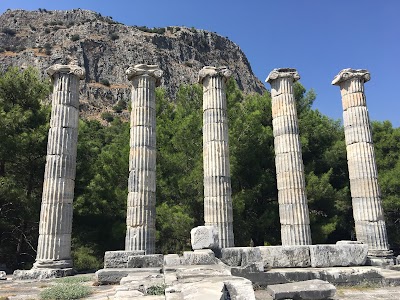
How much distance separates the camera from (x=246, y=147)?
17078 millimetres

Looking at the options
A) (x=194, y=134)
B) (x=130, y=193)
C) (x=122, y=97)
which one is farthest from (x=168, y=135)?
(x=122, y=97)

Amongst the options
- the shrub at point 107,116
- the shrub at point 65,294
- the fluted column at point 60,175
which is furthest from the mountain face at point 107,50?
the shrub at point 65,294

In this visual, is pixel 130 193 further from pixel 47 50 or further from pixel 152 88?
pixel 47 50

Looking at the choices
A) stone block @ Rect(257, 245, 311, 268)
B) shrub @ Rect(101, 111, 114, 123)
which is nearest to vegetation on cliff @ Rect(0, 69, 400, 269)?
stone block @ Rect(257, 245, 311, 268)

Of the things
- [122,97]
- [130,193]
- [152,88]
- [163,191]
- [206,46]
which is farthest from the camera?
[206,46]

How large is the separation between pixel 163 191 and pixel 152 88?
5013 mm

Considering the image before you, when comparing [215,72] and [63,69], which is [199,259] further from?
[63,69]

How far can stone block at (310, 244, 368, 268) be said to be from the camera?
26.6 ft

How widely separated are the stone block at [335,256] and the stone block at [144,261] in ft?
13.2

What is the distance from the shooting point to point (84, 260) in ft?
51.0

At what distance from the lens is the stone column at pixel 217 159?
12.7 meters

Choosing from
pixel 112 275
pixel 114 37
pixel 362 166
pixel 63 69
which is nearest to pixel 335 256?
pixel 112 275

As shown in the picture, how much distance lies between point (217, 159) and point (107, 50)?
70078 mm

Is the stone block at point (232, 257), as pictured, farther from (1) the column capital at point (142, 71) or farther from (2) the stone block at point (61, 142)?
(1) the column capital at point (142, 71)
